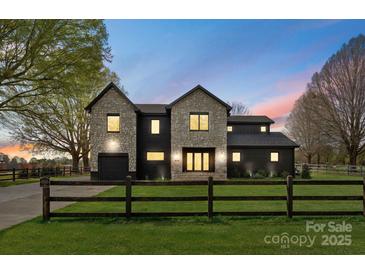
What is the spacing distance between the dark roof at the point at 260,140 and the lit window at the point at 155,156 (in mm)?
8118

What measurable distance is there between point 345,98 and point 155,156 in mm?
26089

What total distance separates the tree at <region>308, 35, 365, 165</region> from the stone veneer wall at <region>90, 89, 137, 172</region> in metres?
26.5

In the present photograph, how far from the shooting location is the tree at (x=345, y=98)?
39531mm

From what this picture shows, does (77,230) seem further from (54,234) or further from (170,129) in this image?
(170,129)

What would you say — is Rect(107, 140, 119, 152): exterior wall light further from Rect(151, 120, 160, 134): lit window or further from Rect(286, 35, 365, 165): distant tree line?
Rect(286, 35, 365, 165): distant tree line

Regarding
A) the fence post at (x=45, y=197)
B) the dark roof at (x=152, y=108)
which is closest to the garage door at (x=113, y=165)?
the dark roof at (x=152, y=108)

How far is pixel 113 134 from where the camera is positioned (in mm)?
29750

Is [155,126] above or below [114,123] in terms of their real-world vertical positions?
below

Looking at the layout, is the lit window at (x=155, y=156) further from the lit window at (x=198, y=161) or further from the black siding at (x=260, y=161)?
the black siding at (x=260, y=161)

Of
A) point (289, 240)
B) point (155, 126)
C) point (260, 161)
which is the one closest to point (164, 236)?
point (289, 240)

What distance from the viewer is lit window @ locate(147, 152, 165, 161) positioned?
31.2 metres

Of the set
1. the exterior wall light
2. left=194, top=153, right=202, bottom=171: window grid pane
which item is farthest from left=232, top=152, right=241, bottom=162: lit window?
the exterior wall light

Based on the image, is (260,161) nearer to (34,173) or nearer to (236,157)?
(236,157)

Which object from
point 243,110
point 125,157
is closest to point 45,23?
point 125,157
